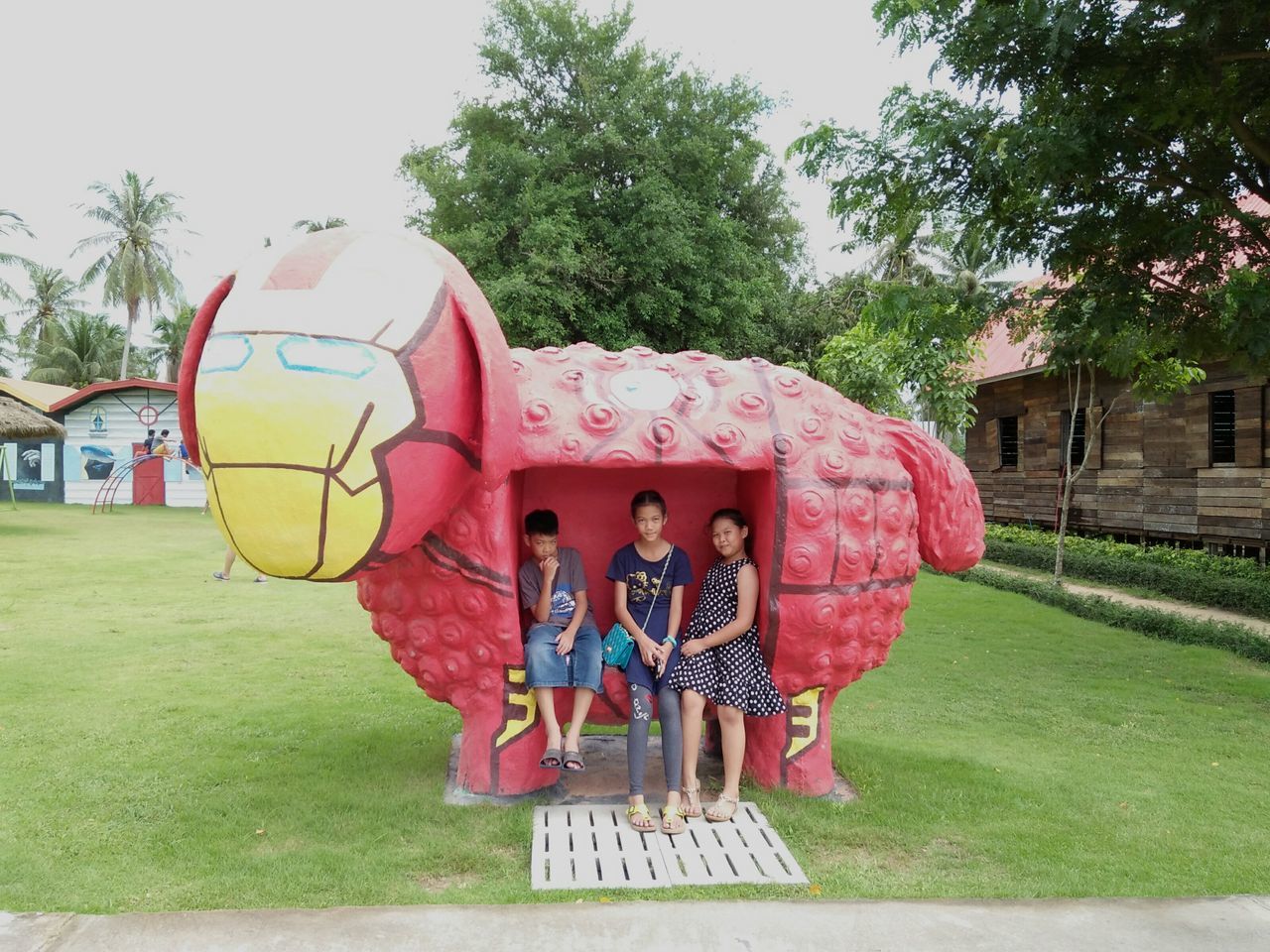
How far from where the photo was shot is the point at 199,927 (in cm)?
294

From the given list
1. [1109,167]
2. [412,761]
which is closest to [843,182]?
[1109,167]

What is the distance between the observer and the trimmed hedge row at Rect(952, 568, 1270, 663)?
858 centimetres

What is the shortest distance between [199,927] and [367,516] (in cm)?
137

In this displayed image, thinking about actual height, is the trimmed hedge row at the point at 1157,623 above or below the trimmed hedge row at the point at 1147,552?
below

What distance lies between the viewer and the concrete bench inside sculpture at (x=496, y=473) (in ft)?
10.0

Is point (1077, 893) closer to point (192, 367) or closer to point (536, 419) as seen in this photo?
point (536, 419)

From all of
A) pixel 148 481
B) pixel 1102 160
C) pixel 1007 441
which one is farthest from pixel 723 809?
pixel 148 481

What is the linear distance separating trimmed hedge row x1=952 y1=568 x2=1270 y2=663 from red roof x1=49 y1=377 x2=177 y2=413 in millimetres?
20688

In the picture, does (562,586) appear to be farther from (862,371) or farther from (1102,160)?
(862,371)

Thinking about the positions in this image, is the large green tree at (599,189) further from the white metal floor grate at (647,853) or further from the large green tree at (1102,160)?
the white metal floor grate at (647,853)

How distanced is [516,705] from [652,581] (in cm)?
80

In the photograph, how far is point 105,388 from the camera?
942 inches

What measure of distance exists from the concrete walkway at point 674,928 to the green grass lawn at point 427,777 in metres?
0.13

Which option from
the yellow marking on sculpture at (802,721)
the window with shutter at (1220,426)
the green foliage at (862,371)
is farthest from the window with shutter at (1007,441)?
the yellow marking on sculpture at (802,721)
